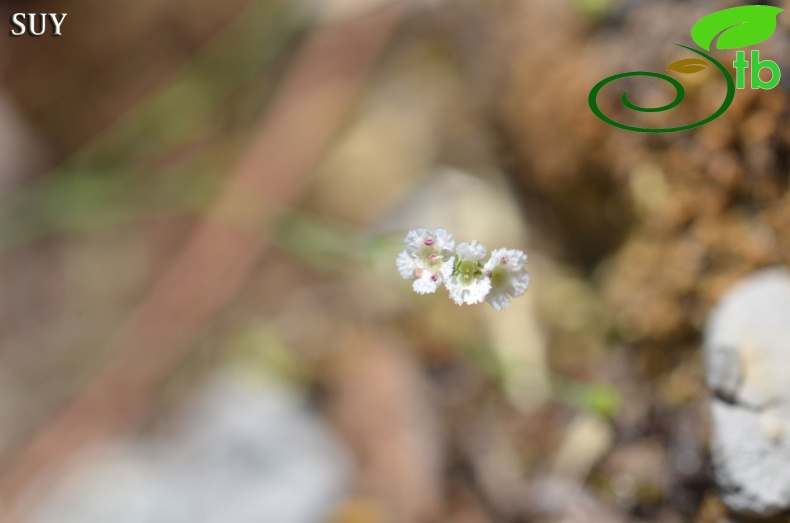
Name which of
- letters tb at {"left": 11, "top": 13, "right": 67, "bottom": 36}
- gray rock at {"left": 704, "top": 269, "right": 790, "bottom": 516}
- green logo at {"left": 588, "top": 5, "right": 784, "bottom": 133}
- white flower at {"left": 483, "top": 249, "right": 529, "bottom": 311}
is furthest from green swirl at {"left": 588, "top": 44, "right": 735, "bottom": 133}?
letters tb at {"left": 11, "top": 13, "right": 67, "bottom": 36}

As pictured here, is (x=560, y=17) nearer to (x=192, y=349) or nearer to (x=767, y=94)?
(x=767, y=94)

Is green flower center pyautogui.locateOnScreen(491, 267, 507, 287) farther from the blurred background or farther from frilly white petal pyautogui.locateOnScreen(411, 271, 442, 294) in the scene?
the blurred background

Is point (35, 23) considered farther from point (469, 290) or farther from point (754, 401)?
point (754, 401)

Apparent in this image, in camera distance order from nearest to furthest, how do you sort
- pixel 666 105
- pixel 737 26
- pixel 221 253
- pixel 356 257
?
pixel 737 26, pixel 666 105, pixel 356 257, pixel 221 253

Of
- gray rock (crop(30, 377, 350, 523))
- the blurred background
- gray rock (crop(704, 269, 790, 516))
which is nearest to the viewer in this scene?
gray rock (crop(704, 269, 790, 516))

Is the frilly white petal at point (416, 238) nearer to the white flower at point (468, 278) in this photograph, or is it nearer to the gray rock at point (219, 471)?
the white flower at point (468, 278)

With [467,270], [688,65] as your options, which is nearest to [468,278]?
[467,270]

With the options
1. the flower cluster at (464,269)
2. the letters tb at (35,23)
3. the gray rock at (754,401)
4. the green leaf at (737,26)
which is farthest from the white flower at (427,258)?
the letters tb at (35,23)
